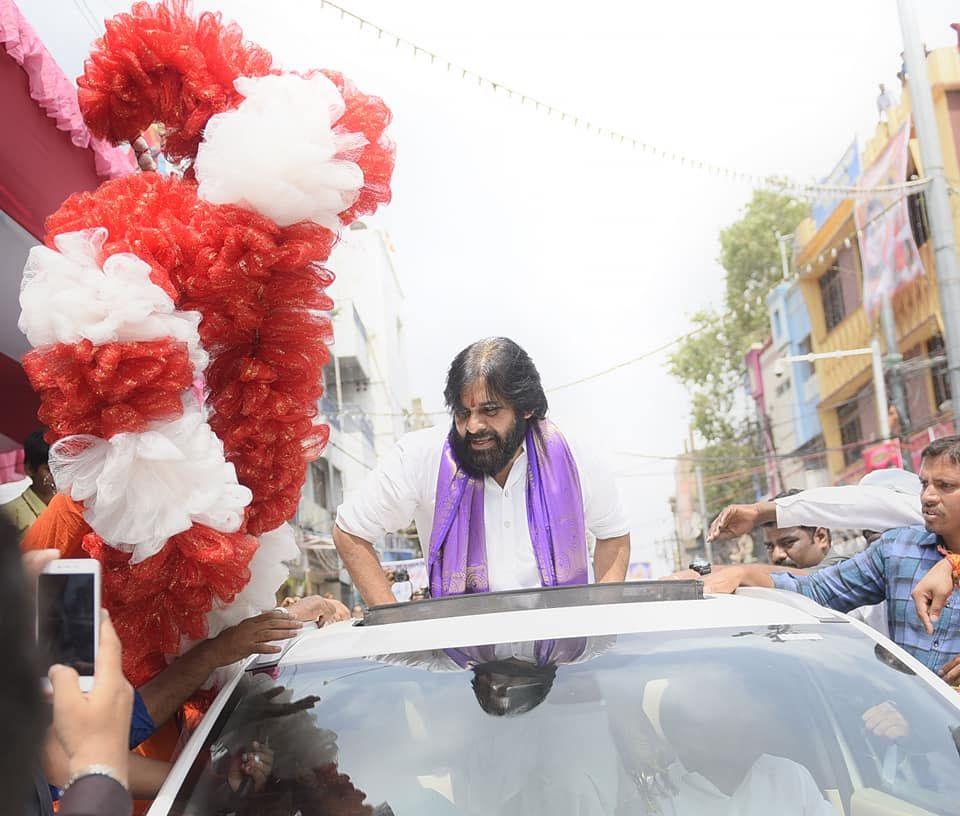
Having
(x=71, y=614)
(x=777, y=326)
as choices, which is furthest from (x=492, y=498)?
(x=777, y=326)

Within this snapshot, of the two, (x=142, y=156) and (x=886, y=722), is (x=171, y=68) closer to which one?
(x=142, y=156)

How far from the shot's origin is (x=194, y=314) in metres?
2.37

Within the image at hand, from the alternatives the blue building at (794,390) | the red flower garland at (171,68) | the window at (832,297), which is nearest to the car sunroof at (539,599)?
the red flower garland at (171,68)

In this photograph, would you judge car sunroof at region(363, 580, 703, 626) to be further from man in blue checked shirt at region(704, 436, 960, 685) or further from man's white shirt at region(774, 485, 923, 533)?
man's white shirt at region(774, 485, 923, 533)

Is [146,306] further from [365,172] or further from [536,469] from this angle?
[536,469]

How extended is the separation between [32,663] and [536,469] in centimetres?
245

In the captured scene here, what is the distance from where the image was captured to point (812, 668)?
2.32 m

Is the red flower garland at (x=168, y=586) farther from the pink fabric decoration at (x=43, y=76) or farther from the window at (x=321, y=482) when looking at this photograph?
the window at (x=321, y=482)

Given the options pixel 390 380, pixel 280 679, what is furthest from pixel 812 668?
pixel 390 380

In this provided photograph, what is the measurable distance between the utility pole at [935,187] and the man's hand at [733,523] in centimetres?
863

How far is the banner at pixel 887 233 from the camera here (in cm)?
1906

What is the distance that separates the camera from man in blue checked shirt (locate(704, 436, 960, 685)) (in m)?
3.36

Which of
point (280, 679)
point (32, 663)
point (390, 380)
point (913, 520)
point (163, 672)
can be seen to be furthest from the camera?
point (390, 380)

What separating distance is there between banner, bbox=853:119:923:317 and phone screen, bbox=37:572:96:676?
1852cm
